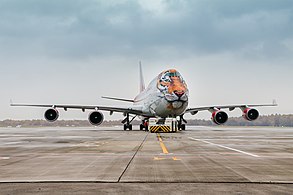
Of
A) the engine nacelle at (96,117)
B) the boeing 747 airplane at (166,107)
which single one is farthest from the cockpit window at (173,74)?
the engine nacelle at (96,117)

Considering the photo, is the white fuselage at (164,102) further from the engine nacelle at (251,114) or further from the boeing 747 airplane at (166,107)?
the engine nacelle at (251,114)

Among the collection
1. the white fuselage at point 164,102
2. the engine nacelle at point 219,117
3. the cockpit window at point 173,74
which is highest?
the cockpit window at point 173,74

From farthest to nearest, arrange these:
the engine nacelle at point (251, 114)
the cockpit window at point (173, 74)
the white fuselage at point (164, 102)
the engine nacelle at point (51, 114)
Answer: the engine nacelle at point (251, 114) < the engine nacelle at point (51, 114) < the cockpit window at point (173, 74) < the white fuselage at point (164, 102)

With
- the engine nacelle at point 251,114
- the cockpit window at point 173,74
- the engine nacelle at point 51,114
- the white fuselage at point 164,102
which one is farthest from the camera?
the engine nacelle at point 251,114

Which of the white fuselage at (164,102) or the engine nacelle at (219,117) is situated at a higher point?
the white fuselage at (164,102)

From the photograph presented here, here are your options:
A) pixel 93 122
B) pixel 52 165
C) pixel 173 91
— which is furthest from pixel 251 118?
pixel 52 165

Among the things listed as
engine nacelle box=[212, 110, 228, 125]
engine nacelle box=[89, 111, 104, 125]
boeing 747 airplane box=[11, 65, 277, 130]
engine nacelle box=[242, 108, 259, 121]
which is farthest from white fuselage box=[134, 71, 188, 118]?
engine nacelle box=[242, 108, 259, 121]

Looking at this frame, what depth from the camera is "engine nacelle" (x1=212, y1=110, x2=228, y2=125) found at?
38.0 metres

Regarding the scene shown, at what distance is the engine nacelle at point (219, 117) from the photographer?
38000mm

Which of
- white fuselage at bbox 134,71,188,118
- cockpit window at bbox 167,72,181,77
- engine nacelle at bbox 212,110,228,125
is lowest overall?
engine nacelle at bbox 212,110,228,125

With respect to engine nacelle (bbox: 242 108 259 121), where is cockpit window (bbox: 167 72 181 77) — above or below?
above

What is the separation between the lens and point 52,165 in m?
9.48

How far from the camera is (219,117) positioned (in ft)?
126

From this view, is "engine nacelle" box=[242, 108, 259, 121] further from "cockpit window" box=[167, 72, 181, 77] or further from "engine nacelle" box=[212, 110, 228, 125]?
"cockpit window" box=[167, 72, 181, 77]
